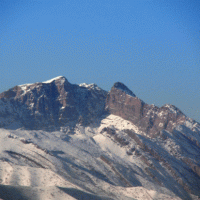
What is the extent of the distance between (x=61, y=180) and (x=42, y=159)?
33204mm

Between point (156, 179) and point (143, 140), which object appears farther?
point (143, 140)

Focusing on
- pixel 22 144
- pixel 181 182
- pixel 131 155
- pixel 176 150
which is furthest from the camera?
pixel 176 150

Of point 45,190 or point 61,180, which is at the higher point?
point 61,180

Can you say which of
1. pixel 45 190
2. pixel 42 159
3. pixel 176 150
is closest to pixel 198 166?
pixel 176 150

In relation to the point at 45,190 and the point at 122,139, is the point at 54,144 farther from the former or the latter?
the point at 45,190

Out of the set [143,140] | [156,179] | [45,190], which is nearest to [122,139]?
[143,140]

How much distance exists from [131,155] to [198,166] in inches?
1093

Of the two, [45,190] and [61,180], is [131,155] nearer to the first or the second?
[61,180]

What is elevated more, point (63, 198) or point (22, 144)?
point (22, 144)

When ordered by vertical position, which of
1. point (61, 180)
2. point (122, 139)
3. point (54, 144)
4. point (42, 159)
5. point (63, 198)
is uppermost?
point (122, 139)

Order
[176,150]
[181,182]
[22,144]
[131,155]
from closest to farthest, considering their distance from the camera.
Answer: [22,144] < [181,182] < [131,155] < [176,150]

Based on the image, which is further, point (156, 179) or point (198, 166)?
point (198, 166)

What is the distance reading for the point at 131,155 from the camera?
169 metres

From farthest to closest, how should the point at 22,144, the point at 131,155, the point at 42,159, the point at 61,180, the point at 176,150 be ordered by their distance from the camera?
1. the point at 176,150
2. the point at 131,155
3. the point at 22,144
4. the point at 42,159
5. the point at 61,180
